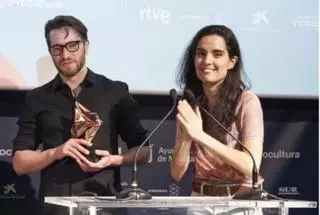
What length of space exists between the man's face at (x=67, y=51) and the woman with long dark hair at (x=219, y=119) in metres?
0.48

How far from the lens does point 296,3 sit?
375 cm

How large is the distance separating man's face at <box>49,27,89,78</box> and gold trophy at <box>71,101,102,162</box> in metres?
0.30

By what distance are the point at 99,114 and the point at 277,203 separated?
1.03m

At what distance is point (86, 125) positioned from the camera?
2590mm

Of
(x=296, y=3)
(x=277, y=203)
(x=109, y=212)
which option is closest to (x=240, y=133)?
(x=277, y=203)

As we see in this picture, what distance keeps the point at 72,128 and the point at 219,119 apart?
60 cm

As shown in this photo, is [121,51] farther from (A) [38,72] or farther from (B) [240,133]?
(B) [240,133]

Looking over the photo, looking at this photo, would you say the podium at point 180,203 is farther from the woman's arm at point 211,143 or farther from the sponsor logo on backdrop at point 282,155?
the sponsor logo on backdrop at point 282,155

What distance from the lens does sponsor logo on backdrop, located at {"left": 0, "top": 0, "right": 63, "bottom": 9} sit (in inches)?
132

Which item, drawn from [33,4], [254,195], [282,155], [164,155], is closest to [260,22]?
[282,155]

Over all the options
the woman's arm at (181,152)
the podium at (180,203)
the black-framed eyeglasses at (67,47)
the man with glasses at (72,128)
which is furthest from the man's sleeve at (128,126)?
the podium at (180,203)

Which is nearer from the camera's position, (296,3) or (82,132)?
(82,132)

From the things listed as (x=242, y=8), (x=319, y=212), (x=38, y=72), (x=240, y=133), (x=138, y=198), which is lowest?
(x=319, y=212)

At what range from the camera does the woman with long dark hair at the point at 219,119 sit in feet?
7.46
